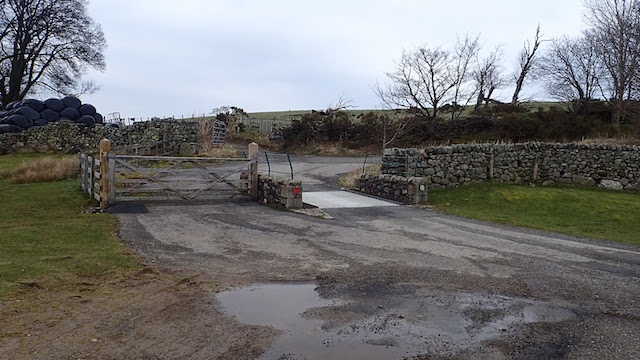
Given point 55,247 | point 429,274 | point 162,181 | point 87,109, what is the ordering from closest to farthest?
point 429,274, point 55,247, point 162,181, point 87,109

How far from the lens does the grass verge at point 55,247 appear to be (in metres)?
6.34

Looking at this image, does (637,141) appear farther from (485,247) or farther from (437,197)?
(485,247)

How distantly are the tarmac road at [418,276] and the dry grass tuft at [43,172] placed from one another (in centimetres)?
729

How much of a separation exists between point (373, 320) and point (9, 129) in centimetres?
3129

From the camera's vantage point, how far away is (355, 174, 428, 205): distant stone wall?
15.4 metres

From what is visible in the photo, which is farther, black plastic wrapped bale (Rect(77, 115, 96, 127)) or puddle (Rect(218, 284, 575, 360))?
black plastic wrapped bale (Rect(77, 115, 96, 127))

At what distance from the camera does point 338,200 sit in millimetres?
15203

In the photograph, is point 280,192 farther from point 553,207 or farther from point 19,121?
point 19,121

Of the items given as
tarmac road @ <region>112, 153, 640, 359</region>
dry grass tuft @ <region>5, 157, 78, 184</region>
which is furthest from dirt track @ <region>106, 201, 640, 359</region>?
dry grass tuft @ <region>5, 157, 78, 184</region>

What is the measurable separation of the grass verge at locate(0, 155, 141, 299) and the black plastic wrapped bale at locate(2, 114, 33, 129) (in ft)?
63.8

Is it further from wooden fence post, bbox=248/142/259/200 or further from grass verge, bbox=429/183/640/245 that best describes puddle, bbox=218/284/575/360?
wooden fence post, bbox=248/142/259/200

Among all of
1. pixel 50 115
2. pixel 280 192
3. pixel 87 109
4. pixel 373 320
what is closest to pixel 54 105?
pixel 50 115

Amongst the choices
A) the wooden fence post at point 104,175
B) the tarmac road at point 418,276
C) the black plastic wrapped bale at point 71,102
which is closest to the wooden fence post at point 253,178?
the tarmac road at point 418,276

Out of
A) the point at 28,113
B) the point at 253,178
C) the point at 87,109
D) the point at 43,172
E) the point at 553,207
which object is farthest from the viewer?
the point at 87,109
